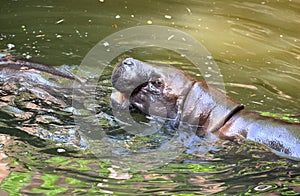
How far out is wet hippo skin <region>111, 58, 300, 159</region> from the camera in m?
4.67

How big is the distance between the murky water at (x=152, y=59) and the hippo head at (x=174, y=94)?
0.82 ft

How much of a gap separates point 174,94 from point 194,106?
0.21 metres

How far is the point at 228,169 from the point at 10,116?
209 cm

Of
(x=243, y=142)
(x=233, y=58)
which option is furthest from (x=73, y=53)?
(x=243, y=142)

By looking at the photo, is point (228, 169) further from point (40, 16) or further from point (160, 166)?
point (40, 16)

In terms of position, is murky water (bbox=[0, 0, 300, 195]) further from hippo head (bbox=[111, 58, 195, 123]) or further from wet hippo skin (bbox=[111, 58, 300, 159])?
hippo head (bbox=[111, 58, 195, 123])

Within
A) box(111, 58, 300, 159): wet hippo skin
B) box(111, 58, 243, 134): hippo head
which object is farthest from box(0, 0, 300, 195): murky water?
box(111, 58, 243, 134): hippo head

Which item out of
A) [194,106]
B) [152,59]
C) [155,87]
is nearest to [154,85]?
[155,87]

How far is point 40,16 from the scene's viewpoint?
27.4ft

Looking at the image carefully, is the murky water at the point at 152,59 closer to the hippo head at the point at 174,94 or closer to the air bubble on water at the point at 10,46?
the air bubble on water at the point at 10,46

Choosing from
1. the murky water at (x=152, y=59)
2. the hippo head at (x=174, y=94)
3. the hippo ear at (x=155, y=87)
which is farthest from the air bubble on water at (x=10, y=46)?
the hippo ear at (x=155, y=87)

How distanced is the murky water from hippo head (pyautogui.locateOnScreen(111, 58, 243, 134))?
9.9 inches

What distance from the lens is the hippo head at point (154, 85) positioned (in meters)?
4.83

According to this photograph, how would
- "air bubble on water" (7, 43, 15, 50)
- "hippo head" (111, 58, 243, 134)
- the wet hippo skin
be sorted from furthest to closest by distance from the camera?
1. "air bubble on water" (7, 43, 15, 50)
2. "hippo head" (111, 58, 243, 134)
3. the wet hippo skin
